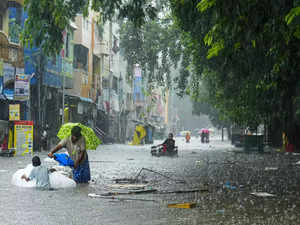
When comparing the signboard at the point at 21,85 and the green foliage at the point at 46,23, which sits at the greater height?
the signboard at the point at 21,85

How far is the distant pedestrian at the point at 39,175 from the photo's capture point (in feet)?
42.3

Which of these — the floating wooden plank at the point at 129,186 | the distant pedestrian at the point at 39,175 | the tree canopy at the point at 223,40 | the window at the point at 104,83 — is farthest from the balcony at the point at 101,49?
the distant pedestrian at the point at 39,175

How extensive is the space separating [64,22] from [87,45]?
49.1m

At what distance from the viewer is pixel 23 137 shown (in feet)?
98.0

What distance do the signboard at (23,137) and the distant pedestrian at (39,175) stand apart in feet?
53.1

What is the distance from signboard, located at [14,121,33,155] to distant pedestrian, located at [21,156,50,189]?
16.2 m

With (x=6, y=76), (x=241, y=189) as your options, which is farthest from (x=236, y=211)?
(x=6, y=76)

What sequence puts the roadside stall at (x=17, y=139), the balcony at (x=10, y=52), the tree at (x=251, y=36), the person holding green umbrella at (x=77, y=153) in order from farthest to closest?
1. the balcony at (x=10, y=52)
2. the roadside stall at (x=17, y=139)
3. the person holding green umbrella at (x=77, y=153)
4. the tree at (x=251, y=36)

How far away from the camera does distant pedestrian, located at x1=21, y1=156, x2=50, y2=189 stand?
507 inches

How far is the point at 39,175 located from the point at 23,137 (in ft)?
56.4

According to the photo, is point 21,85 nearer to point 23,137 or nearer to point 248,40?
point 23,137

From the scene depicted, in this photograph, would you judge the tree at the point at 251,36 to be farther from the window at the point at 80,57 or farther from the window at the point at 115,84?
the window at the point at 115,84

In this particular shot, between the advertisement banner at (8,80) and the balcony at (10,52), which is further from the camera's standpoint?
the balcony at (10,52)

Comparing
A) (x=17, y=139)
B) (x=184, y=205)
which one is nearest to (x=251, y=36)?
(x=184, y=205)
